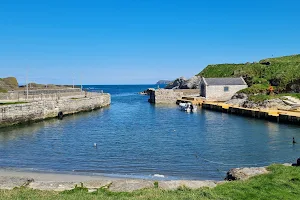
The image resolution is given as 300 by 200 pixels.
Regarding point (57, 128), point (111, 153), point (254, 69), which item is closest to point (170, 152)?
point (111, 153)

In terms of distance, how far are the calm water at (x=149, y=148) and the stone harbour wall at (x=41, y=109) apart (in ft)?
7.33

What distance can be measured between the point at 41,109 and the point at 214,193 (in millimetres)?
43343

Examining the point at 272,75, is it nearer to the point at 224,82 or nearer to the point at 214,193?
the point at 224,82

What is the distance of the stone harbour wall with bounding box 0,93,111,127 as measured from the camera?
140ft

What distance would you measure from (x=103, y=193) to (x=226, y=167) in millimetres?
12103

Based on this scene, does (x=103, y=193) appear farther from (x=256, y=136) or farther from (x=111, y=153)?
(x=256, y=136)

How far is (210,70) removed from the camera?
121938 millimetres

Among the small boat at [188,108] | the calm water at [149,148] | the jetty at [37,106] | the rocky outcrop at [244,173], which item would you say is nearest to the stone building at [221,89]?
the small boat at [188,108]

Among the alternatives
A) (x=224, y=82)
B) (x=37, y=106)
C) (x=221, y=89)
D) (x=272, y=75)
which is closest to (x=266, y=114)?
(x=221, y=89)

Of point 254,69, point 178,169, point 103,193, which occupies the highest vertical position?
point 254,69

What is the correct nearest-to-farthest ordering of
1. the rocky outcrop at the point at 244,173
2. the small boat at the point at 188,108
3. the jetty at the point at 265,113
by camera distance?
the rocky outcrop at the point at 244,173, the jetty at the point at 265,113, the small boat at the point at 188,108

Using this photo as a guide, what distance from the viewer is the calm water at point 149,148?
22.2 metres

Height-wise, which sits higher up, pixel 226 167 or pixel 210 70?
pixel 210 70

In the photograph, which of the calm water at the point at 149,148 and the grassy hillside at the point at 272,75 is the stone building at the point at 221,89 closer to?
the grassy hillside at the point at 272,75
